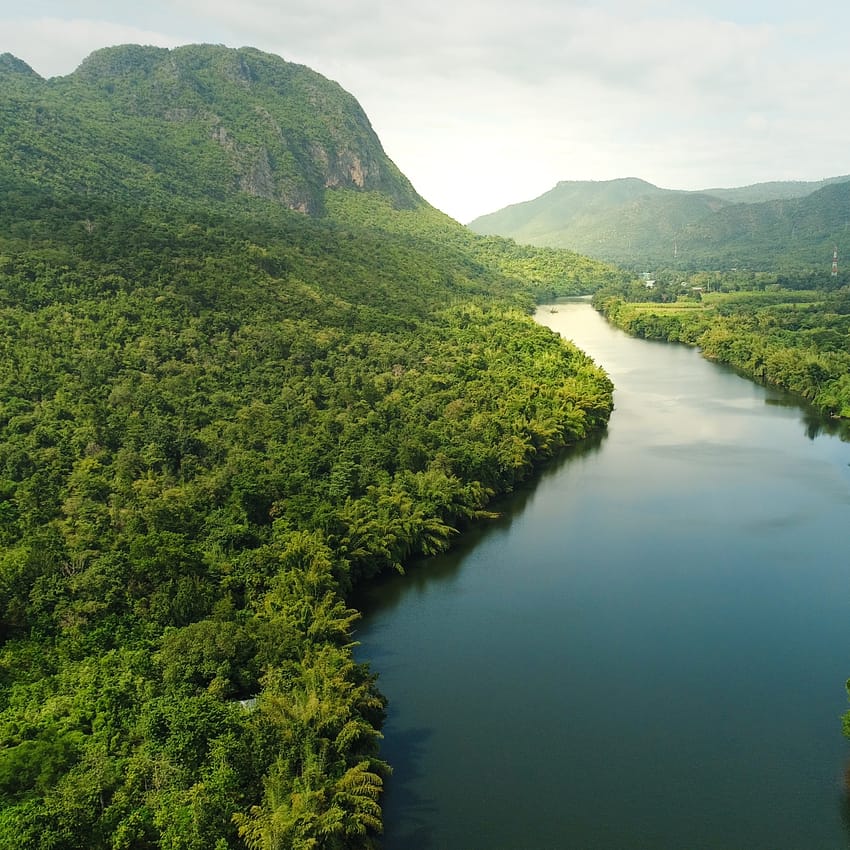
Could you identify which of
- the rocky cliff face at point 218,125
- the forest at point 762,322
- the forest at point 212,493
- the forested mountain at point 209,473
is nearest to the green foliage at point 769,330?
the forest at point 762,322

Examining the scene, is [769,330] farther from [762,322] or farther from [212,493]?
[212,493]

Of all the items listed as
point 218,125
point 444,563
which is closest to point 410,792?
point 444,563

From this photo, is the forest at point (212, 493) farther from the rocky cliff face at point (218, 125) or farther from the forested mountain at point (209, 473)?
the rocky cliff face at point (218, 125)

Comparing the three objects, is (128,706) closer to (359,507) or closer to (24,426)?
(359,507)

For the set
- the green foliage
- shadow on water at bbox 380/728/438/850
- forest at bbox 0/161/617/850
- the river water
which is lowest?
shadow on water at bbox 380/728/438/850

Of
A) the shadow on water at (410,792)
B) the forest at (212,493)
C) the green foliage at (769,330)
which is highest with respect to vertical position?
the green foliage at (769,330)

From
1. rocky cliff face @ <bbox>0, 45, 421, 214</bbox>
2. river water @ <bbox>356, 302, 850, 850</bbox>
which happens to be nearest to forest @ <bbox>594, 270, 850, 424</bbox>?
river water @ <bbox>356, 302, 850, 850</bbox>

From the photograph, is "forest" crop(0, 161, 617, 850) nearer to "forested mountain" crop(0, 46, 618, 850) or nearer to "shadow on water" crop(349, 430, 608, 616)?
"forested mountain" crop(0, 46, 618, 850)
